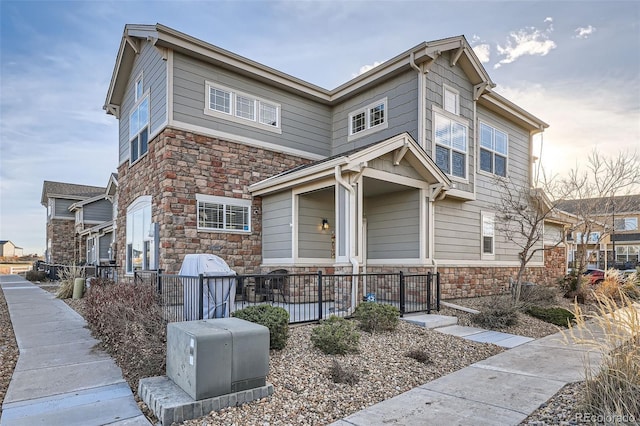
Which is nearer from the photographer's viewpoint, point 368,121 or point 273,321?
point 273,321

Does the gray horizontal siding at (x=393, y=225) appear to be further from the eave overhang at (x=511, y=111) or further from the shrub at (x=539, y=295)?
the eave overhang at (x=511, y=111)

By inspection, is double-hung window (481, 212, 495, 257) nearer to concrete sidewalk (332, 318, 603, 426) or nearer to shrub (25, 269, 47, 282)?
concrete sidewalk (332, 318, 603, 426)

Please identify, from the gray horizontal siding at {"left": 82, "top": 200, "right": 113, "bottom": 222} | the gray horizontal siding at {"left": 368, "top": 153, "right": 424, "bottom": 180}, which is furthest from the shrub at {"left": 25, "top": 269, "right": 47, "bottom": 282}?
the gray horizontal siding at {"left": 368, "top": 153, "right": 424, "bottom": 180}

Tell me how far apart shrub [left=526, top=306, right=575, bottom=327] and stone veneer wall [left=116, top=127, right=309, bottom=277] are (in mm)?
7183

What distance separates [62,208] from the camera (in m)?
26.7

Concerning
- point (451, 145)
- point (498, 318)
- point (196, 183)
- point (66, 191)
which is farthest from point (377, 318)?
point (66, 191)

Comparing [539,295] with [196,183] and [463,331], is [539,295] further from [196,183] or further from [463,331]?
[196,183]

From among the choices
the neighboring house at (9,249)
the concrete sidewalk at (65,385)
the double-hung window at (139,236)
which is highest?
the double-hung window at (139,236)

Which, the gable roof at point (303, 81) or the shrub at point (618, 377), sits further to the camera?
the gable roof at point (303, 81)

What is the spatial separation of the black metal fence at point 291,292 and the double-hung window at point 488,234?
3785 mm

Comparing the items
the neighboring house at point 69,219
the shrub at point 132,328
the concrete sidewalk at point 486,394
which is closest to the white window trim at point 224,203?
the shrub at point 132,328

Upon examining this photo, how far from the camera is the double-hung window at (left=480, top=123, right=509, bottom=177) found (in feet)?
43.8

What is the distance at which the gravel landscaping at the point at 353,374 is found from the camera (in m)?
3.62

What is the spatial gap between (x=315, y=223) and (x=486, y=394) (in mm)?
7243
